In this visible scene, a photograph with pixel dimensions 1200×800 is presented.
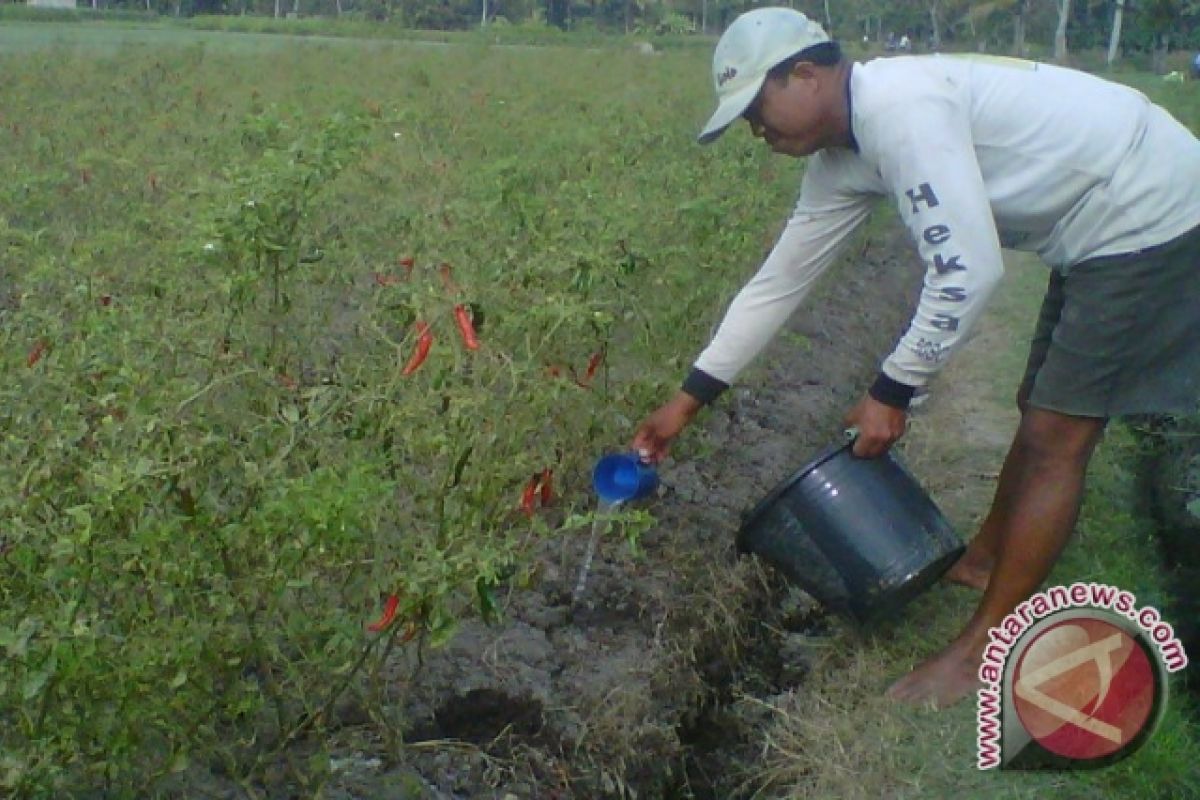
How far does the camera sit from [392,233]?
5102 millimetres

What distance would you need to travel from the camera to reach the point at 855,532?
129 inches

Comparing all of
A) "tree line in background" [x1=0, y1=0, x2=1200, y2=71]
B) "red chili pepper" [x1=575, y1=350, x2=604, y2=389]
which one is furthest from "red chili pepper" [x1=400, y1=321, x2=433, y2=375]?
"tree line in background" [x1=0, y1=0, x2=1200, y2=71]

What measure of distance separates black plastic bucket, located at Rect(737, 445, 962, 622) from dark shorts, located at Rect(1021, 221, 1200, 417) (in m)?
0.36

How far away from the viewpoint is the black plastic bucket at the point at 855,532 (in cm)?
325

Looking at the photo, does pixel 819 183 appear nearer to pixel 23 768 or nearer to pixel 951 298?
pixel 951 298

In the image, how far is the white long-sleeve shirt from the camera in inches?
108

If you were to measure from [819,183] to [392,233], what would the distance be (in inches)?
88.5

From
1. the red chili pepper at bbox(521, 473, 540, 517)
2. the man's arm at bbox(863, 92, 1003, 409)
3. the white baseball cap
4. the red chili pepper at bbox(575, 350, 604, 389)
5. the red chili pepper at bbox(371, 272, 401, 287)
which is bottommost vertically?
the red chili pepper at bbox(521, 473, 540, 517)

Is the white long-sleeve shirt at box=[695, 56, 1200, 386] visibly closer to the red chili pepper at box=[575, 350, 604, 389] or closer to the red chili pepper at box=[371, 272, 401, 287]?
the red chili pepper at box=[575, 350, 604, 389]

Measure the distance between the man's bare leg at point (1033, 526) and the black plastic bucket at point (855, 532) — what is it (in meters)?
0.17

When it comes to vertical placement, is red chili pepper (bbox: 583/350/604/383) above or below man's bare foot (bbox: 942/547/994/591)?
above

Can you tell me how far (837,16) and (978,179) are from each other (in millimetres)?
39187

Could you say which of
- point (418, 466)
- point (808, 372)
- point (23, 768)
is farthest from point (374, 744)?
point (808, 372)

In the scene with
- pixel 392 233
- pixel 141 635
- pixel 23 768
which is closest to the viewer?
pixel 23 768
